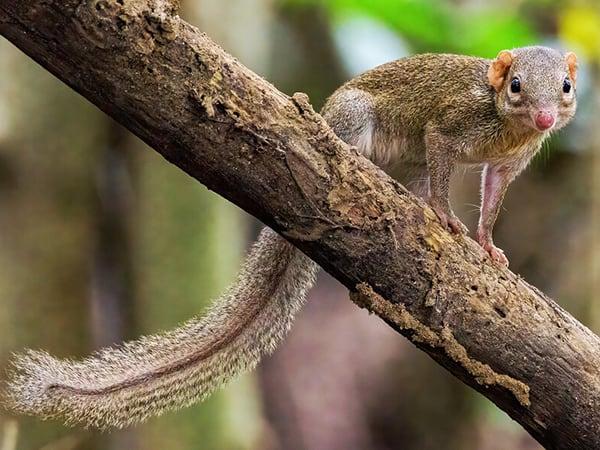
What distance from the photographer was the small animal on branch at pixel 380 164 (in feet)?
9.66

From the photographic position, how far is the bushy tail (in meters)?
2.82

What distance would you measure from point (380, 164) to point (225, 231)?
186 centimetres

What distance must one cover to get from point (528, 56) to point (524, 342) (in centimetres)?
124

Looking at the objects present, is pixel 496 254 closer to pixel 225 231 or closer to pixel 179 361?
pixel 179 361

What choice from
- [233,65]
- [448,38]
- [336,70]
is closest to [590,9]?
[448,38]

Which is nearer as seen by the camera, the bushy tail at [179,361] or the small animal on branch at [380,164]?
the bushy tail at [179,361]

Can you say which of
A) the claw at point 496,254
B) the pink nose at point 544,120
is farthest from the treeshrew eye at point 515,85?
the claw at point 496,254

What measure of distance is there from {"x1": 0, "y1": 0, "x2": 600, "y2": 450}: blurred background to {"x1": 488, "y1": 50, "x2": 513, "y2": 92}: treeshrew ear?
3.79 feet

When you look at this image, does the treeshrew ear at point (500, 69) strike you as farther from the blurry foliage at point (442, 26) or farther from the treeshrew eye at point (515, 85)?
the blurry foliage at point (442, 26)

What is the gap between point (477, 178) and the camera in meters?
6.52

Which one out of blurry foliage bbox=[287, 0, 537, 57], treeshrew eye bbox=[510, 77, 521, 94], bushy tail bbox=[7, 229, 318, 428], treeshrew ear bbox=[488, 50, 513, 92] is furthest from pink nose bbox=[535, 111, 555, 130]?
blurry foliage bbox=[287, 0, 537, 57]

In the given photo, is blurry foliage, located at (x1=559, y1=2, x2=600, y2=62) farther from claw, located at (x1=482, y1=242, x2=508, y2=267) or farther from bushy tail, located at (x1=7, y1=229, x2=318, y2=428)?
bushy tail, located at (x1=7, y1=229, x2=318, y2=428)

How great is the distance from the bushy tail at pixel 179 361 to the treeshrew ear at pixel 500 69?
1.03 meters

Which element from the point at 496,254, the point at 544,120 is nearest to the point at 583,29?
the point at 544,120
